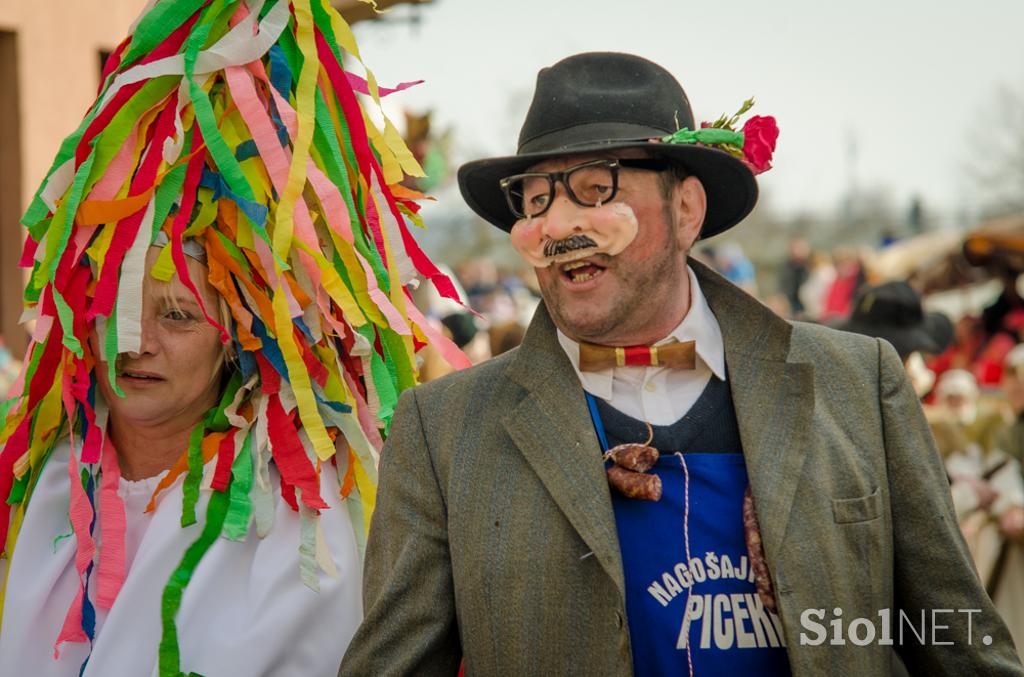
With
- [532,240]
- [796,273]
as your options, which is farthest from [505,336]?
[796,273]

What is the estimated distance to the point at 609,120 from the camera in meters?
2.53

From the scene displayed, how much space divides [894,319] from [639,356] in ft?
11.2

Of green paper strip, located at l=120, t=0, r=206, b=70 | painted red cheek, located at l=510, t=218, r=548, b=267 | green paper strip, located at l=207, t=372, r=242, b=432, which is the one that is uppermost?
green paper strip, located at l=120, t=0, r=206, b=70

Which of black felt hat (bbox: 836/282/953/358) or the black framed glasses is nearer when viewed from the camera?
the black framed glasses

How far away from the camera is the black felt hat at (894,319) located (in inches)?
217

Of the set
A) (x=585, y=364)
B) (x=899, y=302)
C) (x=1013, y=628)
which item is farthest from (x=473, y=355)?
(x=585, y=364)

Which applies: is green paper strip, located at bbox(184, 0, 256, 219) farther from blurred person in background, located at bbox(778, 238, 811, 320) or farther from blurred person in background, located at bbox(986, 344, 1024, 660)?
blurred person in background, located at bbox(778, 238, 811, 320)

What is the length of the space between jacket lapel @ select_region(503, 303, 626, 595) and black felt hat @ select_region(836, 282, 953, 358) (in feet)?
10.7

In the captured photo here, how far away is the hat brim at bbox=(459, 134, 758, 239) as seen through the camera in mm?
2486

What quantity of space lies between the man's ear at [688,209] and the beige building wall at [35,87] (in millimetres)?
4771

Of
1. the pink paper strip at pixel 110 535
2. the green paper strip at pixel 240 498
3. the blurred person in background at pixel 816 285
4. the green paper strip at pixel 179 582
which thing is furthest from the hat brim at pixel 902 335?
the blurred person in background at pixel 816 285

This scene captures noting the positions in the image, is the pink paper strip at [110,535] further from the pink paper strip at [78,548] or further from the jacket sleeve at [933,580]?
the jacket sleeve at [933,580]

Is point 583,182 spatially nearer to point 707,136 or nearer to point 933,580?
point 707,136

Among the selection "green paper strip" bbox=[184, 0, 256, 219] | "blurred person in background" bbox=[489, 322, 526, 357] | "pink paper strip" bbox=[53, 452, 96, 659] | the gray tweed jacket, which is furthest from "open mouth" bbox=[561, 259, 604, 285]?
"blurred person in background" bbox=[489, 322, 526, 357]
